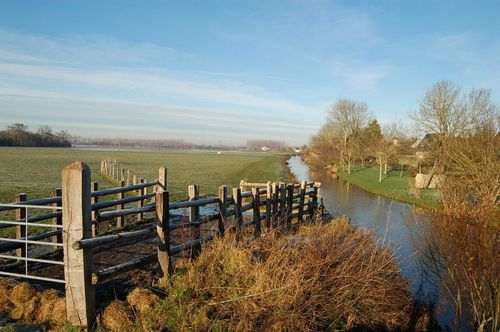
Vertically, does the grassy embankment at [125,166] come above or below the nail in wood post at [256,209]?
below

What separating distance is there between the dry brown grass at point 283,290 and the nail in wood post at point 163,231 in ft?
1.02

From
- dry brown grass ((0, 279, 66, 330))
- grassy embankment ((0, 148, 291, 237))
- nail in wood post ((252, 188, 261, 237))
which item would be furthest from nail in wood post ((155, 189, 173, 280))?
grassy embankment ((0, 148, 291, 237))

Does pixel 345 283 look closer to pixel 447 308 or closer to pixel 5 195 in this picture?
pixel 447 308

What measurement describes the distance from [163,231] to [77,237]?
160cm

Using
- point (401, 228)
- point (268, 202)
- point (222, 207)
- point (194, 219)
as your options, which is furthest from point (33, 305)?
point (401, 228)

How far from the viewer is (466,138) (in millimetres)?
19375

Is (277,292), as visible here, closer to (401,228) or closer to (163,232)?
(163,232)

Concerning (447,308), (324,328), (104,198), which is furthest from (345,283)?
(104,198)

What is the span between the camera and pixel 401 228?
16.5m

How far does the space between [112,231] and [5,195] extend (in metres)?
11.7

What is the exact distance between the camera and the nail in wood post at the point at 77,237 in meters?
5.00

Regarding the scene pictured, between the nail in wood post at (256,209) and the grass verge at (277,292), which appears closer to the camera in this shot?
the grass verge at (277,292)

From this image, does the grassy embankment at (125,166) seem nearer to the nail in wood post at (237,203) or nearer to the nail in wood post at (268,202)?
the nail in wood post at (237,203)

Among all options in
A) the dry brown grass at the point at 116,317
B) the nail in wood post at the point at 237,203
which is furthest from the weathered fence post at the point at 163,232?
the nail in wood post at the point at 237,203
